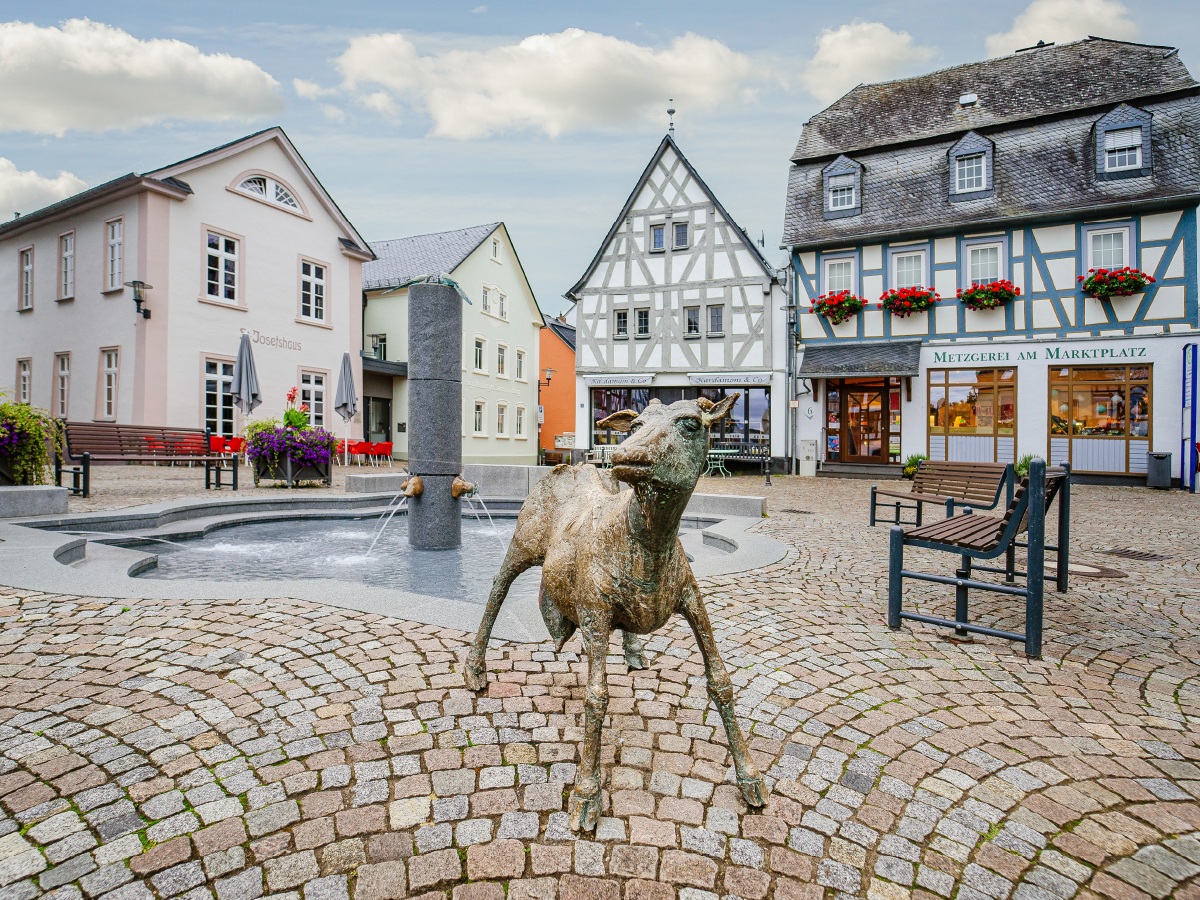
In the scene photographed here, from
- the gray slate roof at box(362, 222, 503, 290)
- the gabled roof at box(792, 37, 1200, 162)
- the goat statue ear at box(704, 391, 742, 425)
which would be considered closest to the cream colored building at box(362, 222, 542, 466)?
the gray slate roof at box(362, 222, 503, 290)

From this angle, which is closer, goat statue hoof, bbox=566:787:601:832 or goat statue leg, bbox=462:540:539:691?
goat statue hoof, bbox=566:787:601:832

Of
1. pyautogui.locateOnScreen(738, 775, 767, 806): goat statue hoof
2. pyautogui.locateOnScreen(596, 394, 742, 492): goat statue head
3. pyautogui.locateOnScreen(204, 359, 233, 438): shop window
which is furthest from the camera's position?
pyautogui.locateOnScreen(204, 359, 233, 438): shop window

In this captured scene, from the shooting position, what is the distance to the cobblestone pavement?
Answer: 1706 mm

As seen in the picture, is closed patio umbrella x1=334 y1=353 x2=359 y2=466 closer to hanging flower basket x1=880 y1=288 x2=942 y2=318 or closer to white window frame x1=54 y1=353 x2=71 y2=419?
white window frame x1=54 y1=353 x2=71 y2=419

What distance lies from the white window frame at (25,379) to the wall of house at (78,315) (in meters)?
0.17

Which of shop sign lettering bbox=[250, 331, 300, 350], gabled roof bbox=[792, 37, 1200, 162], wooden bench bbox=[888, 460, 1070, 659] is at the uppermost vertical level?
gabled roof bbox=[792, 37, 1200, 162]

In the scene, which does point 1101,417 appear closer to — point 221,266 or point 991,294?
point 991,294

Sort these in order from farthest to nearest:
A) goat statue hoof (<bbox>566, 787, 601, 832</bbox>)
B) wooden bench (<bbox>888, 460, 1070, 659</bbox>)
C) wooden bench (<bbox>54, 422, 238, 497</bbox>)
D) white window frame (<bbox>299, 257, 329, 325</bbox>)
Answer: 1. white window frame (<bbox>299, 257, 329, 325</bbox>)
2. wooden bench (<bbox>54, 422, 238, 497</bbox>)
3. wooden bench (<bbox>888, 460, 1070, 659</bbox>)
4. goat statue hoof (<bbox>566, 787, 601, 832</bbox>)

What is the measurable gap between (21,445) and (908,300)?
1960 centimetres

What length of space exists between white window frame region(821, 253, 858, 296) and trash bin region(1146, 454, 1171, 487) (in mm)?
8543

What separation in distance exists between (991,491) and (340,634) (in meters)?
7.11

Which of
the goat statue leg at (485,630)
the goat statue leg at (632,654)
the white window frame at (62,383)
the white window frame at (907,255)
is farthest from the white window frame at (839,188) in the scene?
the white window frame at (62,383)

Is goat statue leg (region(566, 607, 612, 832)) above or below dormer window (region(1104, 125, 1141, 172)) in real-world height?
below

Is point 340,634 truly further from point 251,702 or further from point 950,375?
point 950,375
